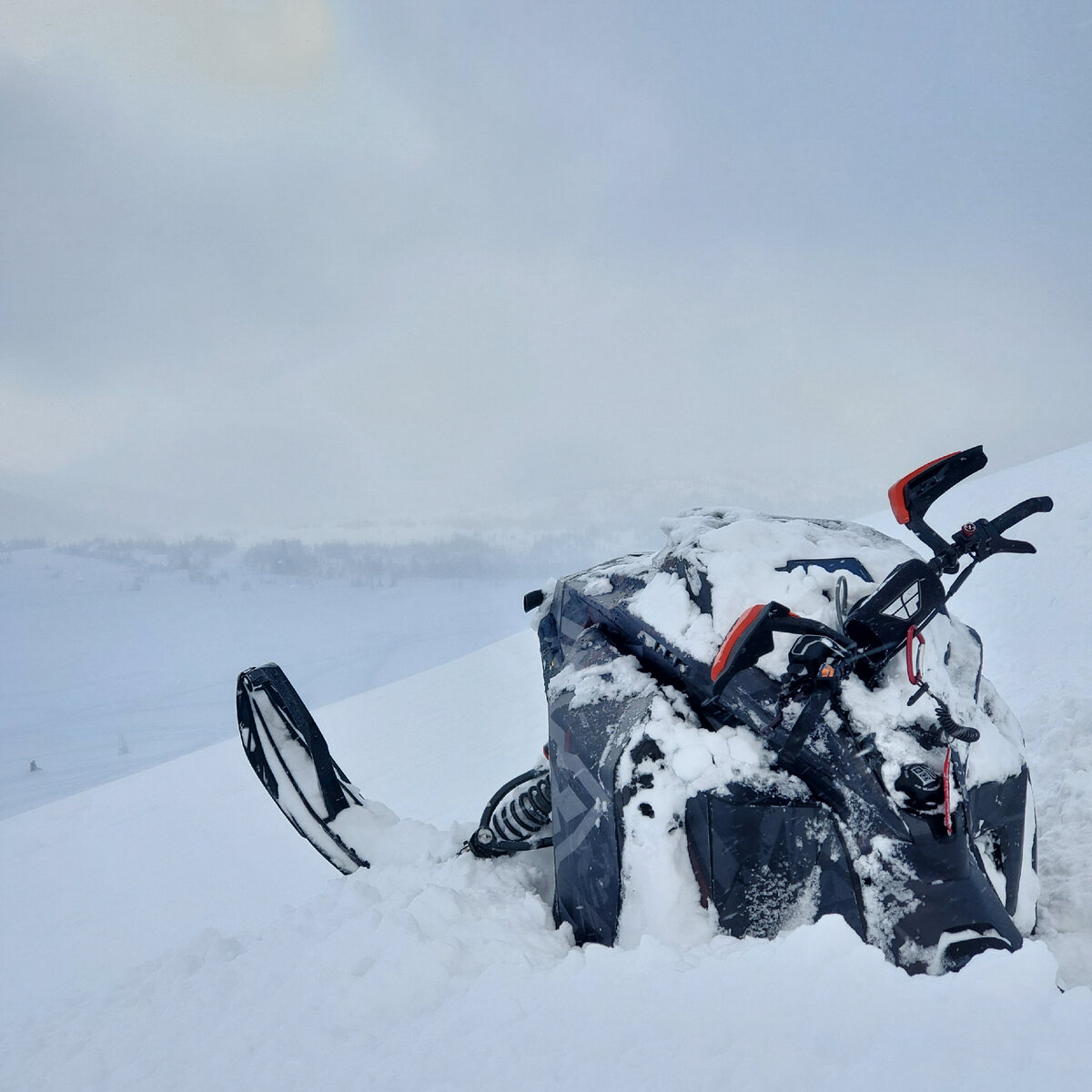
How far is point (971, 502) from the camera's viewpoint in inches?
500

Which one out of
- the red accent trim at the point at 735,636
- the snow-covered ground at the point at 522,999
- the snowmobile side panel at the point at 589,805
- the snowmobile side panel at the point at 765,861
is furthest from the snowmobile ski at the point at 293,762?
the red accent trim at the point at 735,636

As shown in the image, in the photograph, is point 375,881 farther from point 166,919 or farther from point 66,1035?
point 166,919

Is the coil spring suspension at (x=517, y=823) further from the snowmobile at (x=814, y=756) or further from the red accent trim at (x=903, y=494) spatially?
the red accent trim at (x=903, y=494)

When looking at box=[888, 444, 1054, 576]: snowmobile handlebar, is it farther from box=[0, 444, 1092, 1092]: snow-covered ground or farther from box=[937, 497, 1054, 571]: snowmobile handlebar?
box=[0, 444, 1092, 1092]: snow-covered ground

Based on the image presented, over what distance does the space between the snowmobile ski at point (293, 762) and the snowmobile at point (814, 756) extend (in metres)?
1.55

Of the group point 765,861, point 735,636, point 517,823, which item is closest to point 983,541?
point 735,636

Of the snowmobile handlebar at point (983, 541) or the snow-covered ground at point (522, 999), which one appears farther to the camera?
the snowmobile handlebar at point (983, 541)

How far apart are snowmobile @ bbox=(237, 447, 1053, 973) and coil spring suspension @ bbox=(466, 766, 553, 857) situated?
463 millimetres

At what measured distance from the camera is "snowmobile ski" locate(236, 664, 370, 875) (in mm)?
3408

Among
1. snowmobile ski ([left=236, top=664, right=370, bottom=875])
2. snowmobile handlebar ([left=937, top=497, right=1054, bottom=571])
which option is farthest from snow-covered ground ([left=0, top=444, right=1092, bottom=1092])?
snowmobile handlebar ([left=937, top=497, right=1054, bottom=571])

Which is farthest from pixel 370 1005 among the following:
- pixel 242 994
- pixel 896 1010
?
pixel 896 1010

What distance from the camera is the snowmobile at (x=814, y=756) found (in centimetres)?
188

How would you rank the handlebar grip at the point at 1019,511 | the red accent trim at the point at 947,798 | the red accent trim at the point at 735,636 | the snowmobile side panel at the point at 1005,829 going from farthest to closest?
1. the snowmobile side panel at the point at 1005,829
2. the handlebar grip at the point at 1019,511
3. the red accent trim at the point at 947,798
4. the red accent trim at the point at 735,636

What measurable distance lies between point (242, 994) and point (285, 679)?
6.51ft
